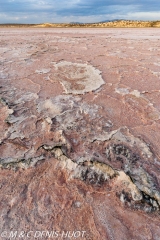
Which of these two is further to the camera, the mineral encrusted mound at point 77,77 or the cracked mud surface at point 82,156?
the mineral encrusted mound at point 77,77

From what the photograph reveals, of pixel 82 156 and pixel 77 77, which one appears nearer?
pixel 82 156

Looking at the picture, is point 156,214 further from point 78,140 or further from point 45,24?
point 45,24

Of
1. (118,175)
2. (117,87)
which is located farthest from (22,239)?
(117,87)

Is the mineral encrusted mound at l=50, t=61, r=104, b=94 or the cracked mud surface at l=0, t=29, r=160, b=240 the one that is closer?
the cracked mud surface at l=0, t=29, r=160, b=240
